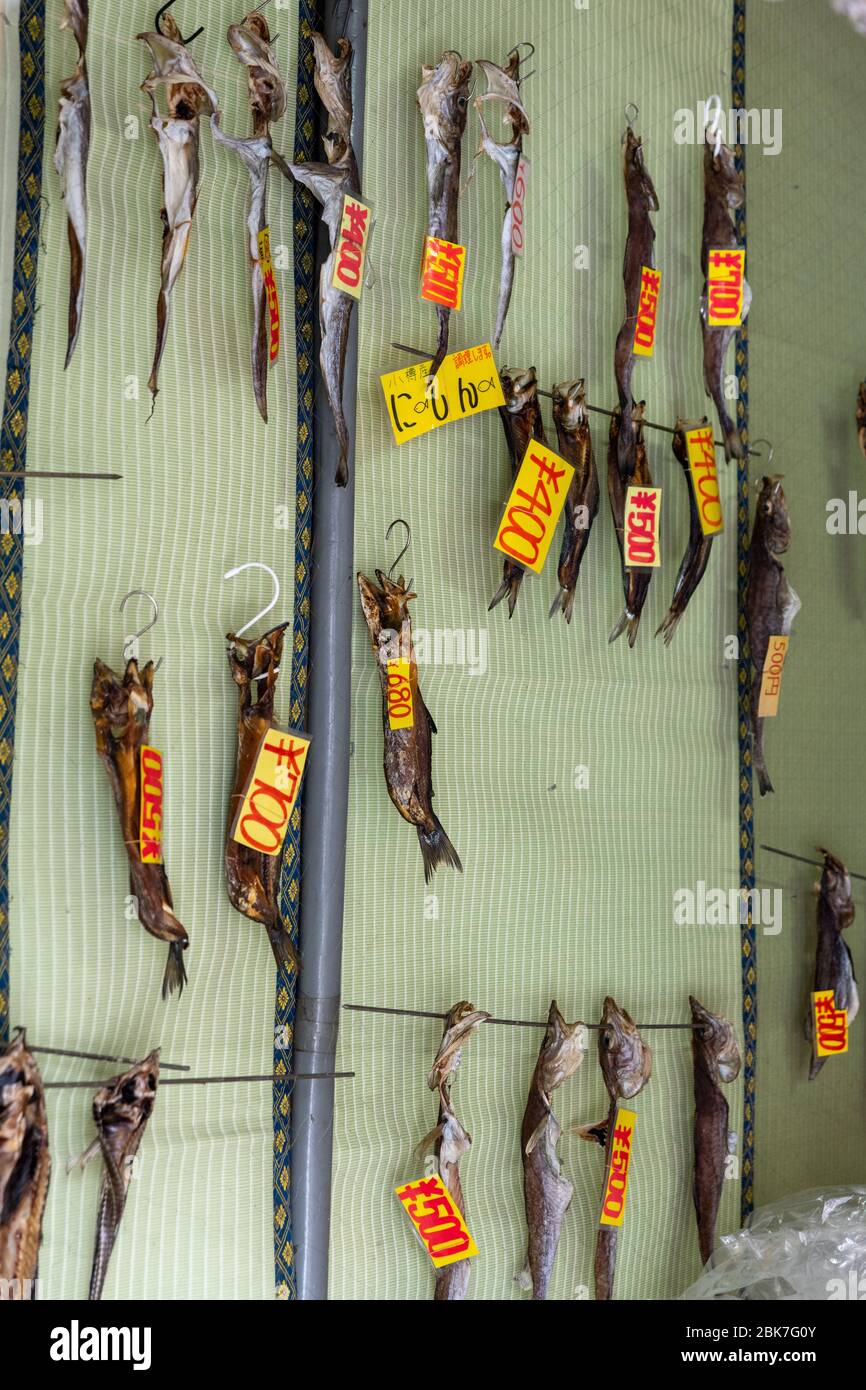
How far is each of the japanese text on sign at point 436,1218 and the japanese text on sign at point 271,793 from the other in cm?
70

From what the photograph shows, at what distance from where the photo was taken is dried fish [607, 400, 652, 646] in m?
→ 2.55

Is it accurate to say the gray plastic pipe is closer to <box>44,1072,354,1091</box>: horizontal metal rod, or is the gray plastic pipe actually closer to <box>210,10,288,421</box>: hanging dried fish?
<box>44,1072,354,1091</box>: horizontal metal rod

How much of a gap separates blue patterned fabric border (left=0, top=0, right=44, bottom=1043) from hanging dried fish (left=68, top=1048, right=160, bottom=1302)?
472mm

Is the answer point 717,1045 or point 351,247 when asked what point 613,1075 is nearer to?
point 717,1045

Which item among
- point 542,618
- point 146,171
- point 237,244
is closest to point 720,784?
point 542,618

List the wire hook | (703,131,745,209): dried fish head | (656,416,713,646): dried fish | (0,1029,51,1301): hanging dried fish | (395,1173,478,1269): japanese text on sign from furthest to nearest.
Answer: (703,131,745,209): dried fish head → (656,416,713,646): dried fish → (395,1173,478,1269): japanese text on sign → the wire hook → (0,1029,51,1301): hanging dried fish

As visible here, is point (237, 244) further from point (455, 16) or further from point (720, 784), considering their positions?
point (720, 784)

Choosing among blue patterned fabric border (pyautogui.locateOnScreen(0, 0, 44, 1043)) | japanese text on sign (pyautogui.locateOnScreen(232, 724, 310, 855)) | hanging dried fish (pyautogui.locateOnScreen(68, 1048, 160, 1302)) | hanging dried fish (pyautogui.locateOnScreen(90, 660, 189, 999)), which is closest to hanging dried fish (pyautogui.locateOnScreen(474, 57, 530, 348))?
blue patterned fabric border (pyautogui.locateOnScreen(0, 0, 44, 1043))

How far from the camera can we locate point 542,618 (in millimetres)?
2518

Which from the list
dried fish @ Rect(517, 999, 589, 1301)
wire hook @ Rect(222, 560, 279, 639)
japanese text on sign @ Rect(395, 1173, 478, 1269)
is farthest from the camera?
dried fish @ Rect(517, 999, 589, 1301)

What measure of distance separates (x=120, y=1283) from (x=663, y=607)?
167cm

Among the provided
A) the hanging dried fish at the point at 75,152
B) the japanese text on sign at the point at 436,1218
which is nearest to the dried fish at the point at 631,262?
the hanging dried fish at the point at 75,152

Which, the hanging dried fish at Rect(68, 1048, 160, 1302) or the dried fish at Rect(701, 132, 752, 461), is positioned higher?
the dried fish at Rect(701, 132, 752, 461)

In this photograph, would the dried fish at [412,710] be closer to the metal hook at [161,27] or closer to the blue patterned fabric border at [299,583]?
the blue patterned fabric border at [299,583]
